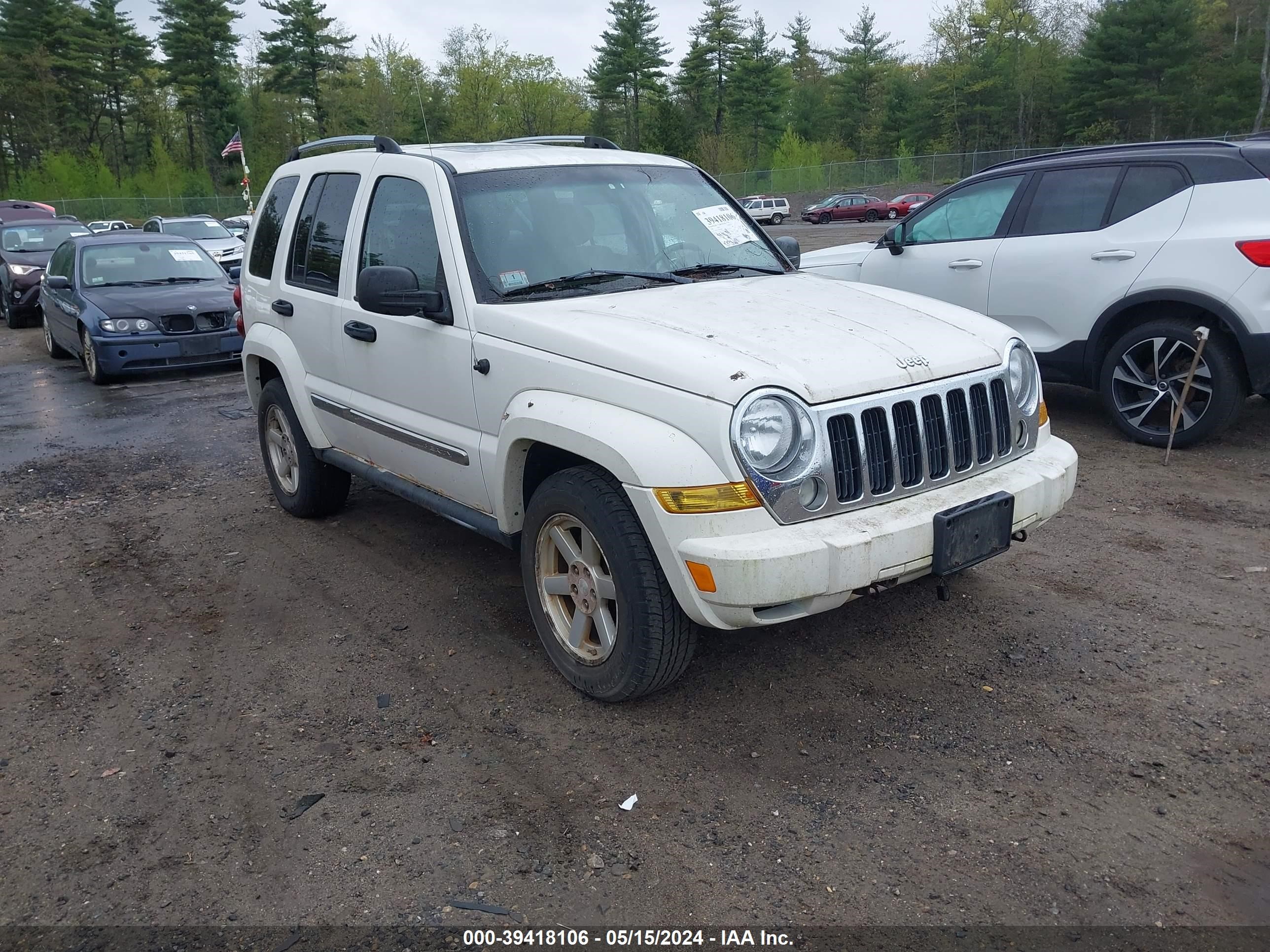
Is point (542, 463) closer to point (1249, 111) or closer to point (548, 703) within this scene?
point (548, 703)

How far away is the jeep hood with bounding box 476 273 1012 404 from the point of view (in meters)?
3.30

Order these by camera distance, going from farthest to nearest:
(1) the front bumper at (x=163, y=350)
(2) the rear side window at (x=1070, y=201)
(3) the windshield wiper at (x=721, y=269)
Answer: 1. (1) the front bumper at (x=163, y=350)
2. (2) the rear side window at (x=1070, y=201)
3. (3) the windshield wiper at (x=721, y=269)

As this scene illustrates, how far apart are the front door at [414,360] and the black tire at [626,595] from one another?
0.65m

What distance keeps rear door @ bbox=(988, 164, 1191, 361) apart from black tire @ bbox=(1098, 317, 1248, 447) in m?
0.29

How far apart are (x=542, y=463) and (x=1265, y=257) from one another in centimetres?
478

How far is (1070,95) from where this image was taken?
5619cm

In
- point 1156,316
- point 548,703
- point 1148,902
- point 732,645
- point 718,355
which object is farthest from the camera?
point 1156,316

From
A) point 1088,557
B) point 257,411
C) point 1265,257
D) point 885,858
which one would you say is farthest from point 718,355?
point 1265,257

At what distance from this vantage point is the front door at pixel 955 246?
755cm

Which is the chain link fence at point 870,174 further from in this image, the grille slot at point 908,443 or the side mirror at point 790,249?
the grille slot at point 908,443

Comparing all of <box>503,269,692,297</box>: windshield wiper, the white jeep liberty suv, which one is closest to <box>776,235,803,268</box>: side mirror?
the white jeep liberty suv

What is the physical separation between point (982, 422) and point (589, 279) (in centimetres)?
166

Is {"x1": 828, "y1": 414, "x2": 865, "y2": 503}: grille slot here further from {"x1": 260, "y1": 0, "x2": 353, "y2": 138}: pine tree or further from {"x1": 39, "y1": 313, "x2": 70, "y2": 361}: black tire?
{"x1": 260, "y1": 0, "x2": 353, "y2": 138}: pine tree

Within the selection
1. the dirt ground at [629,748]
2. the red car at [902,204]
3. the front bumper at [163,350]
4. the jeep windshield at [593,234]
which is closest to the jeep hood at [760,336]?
the jeep windshield at [593,234]
